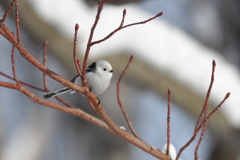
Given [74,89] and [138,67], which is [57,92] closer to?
[74,89]

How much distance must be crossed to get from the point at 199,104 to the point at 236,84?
0.65 ft

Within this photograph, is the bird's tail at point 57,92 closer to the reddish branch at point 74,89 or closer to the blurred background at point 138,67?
the reddish branch at point 74,89

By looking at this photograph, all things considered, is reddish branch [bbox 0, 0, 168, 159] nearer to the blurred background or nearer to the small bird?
the small bird

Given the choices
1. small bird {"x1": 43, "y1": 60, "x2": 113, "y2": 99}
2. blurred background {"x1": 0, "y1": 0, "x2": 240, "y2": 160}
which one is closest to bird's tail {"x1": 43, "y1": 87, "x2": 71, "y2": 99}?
small bird {"x1": 43, "y1": 60, "x2": 113, "y2": 99}

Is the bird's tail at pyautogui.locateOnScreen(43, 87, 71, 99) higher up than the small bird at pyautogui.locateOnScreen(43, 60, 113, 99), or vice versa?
the small bird at pyautogui.locateOnScreen(43, 60, 113, 99)

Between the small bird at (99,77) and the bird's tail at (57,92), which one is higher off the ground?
the small bird at (99,77)

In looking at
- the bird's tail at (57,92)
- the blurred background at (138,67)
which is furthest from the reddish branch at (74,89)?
the blurred background at (138,67)

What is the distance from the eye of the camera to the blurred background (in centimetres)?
122

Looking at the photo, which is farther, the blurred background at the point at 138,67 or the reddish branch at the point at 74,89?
the blurred background at the point at 138,67

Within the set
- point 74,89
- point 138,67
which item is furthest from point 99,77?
point 138,67

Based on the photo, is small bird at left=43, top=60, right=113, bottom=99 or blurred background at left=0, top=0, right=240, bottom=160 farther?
blurred background at left=0, top=0, right=240, bottom=160

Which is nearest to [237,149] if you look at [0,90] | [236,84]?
[236,84]

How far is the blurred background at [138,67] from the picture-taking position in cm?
122

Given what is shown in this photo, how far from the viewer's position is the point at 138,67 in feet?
4.33
